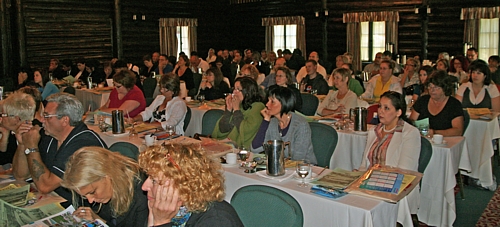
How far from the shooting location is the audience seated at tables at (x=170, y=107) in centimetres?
590

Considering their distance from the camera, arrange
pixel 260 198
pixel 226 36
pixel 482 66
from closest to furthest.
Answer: pixel 260 198
pixel 482 66
pixel 226 36

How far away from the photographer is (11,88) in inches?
511

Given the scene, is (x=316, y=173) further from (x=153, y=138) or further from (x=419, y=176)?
(x=153, y=138)

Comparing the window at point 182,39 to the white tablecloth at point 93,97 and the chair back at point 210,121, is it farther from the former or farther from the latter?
the chair back at point 210,121

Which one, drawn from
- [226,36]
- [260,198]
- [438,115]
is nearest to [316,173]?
[260,198]

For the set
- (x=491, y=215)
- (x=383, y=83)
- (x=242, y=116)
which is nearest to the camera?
(x=491, y=215)

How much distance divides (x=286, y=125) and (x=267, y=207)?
5.90 feet

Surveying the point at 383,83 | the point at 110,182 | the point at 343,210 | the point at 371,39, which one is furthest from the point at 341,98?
the point at 371,39

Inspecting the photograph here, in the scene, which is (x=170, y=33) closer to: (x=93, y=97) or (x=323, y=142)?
(x=93, y=97)

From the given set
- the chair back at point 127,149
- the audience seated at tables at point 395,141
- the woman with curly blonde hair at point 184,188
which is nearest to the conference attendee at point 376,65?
the audience seated at tables at point 395,141

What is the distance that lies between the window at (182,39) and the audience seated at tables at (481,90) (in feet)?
40.7

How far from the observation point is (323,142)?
15.1ft

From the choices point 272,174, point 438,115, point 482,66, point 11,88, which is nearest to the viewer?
point 272,174

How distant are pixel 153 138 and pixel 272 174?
1.65 metres
